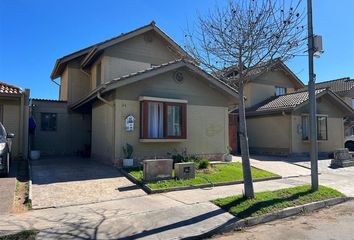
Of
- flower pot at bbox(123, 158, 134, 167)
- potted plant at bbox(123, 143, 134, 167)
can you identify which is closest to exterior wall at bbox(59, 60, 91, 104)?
potted plant at bbox(123, 143, 134, 167)

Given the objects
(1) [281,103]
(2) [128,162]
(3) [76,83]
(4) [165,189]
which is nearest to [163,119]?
(2) [128,162]

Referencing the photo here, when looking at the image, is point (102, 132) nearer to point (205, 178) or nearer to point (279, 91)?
point (205, 178)

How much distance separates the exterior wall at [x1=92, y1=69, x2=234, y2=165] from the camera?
1312 centimetres

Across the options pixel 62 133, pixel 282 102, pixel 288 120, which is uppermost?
pixel 282 102

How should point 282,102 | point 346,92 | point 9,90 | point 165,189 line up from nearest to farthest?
point 165,189 < point 9,90 < point 282,102 < point 346,92

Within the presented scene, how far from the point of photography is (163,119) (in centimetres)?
1372

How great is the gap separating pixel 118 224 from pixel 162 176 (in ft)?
14.1

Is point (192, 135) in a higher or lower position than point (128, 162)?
higher

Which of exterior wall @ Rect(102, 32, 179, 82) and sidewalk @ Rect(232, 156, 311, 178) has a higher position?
exterior wall @ Rect(102, 32, 179, 82)

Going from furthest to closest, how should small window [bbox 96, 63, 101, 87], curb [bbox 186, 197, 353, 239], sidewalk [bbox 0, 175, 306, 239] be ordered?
small window [bbox 96, 63, 101, 87], curb [bbox 186, 197, 353, 239], sidewalk [bbox 0, 175, 306, 239]

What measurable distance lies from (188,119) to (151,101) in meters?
2.19

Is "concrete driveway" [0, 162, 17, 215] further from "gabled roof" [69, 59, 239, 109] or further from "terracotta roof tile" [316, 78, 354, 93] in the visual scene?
"terracotta roof tile" [316, 78, 354, 93]

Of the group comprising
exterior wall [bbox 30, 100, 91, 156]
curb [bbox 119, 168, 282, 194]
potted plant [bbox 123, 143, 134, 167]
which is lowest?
curb [bbox 119, 168, 282, 194]

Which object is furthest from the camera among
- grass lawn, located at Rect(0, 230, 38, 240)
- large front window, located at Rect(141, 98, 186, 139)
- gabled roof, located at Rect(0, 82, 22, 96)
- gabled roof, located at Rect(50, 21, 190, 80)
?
gabled roof, located at Rect(50, 21, 190, 80)
